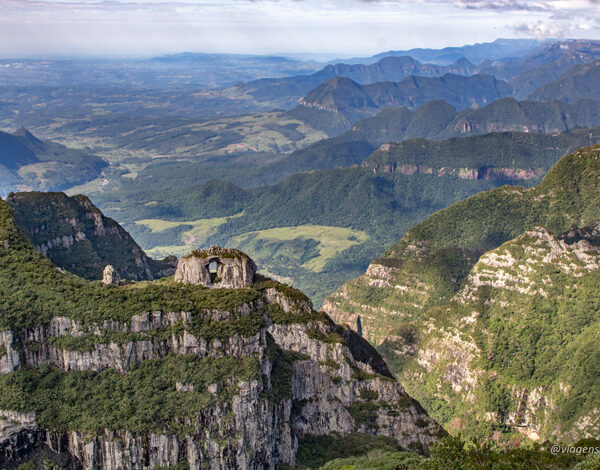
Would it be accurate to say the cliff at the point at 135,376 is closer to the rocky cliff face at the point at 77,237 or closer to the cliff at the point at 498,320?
the rocky cliff face at the point at 77,237

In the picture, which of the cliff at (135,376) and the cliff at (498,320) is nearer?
the cliff at (135,376)

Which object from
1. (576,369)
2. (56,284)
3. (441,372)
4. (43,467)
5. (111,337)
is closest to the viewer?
(43,467)

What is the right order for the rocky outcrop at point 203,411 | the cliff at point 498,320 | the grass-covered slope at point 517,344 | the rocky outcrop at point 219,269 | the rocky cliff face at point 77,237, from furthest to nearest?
1. the cliff at point 498,320
2. the grass-covered slope at point 517,344
3. the rocky cliff face at point 77,237
4. the rocky outcrop at point 219,269
5. the rocky outcrop at point 203,411

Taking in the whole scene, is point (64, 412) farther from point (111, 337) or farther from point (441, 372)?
point (441, 372)

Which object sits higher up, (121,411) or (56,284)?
(56,284)

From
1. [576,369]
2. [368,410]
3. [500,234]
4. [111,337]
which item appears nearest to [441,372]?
[576,369]

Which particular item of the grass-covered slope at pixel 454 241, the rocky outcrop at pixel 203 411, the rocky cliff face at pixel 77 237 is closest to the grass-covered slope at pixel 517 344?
the grass-covered slope at pixel 454 241

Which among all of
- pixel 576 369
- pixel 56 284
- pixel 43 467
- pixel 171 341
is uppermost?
pixel 56 284

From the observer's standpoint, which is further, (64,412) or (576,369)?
(576,369)
